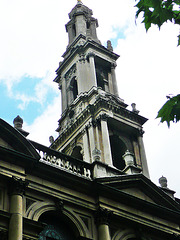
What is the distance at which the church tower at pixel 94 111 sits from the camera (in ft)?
115

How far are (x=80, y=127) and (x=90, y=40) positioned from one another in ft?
28.4

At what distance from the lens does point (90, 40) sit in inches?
1626

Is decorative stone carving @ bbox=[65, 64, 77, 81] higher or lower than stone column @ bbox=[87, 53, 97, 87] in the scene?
higher

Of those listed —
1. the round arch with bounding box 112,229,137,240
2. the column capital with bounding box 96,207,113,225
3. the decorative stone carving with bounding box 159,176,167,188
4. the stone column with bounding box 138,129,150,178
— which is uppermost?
the stone column with bounding box 138,129,150,178

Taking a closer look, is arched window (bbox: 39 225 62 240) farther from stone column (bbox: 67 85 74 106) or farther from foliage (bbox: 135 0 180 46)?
stone column (bbox: 67 85 74 106)

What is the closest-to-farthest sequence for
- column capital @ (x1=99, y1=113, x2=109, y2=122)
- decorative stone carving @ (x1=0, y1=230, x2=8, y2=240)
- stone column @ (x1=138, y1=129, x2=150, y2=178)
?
decorative stone carving @ (x1=0, y1=230, x2=8, y2=240)
stone column @ (x1=138, y1=129, x2=150, y2=178)
column capital @ (x1=99, y1=113, x2=109, y2=122)

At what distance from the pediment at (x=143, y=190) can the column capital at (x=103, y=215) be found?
1.81 m

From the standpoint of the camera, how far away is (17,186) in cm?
2119

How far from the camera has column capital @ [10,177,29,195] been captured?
21.0 m

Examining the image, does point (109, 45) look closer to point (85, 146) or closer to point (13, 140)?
point (85, 146)

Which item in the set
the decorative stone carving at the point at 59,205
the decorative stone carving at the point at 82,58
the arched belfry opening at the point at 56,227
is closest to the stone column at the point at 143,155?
the decorative stone carving at the point at 82,58

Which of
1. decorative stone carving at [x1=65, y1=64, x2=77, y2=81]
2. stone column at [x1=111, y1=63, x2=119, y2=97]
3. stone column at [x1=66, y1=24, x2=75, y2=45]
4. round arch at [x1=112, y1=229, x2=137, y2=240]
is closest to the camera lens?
round arch at [x1=112, y1=229, x2=137, y2=240]

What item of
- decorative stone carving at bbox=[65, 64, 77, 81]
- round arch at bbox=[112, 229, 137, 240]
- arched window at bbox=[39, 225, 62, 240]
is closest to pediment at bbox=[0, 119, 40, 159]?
arched window at bbox=[39, 225, 62, 240]

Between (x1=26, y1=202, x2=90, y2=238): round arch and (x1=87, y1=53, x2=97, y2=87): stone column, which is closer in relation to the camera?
(x1=26, y1=202, x2=90, y2=238): round arch
